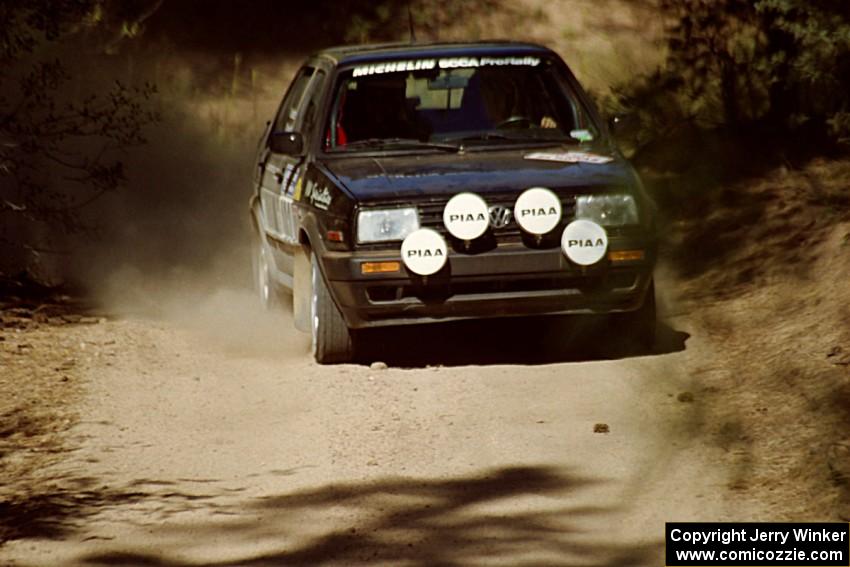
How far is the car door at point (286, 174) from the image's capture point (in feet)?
34.9

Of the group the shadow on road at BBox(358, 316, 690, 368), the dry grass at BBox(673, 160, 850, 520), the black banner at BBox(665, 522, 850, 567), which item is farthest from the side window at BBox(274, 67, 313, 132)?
the black banner at BBox(665, 522, 850, 567)

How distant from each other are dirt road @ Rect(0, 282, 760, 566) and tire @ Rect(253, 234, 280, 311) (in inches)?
32.9

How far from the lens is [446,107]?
10.6 meters

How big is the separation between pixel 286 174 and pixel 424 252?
74.3 inches

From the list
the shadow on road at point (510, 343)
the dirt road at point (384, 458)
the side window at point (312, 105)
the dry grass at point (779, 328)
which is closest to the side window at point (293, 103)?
the side window at point (312, 105)

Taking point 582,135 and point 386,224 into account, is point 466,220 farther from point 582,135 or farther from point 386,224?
point 582,135

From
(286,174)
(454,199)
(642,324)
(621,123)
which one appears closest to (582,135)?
(621,123)

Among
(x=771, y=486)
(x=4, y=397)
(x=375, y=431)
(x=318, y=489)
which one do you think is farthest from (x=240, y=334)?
(x=771, y=486)

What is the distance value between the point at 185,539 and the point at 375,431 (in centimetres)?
189

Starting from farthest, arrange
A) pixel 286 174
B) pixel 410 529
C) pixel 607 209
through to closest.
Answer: pixel 286 174
pixel 607 209
pixel 410 529

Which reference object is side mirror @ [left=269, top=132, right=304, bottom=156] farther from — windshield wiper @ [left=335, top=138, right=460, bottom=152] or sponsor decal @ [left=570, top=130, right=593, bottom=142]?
sponsor decal @ [left=570, top=130, right=593, bottom=142]

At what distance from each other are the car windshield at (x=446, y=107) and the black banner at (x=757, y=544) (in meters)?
4.38

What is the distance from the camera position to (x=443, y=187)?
9438 mm

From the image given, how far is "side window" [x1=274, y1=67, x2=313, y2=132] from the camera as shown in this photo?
11.5 m
